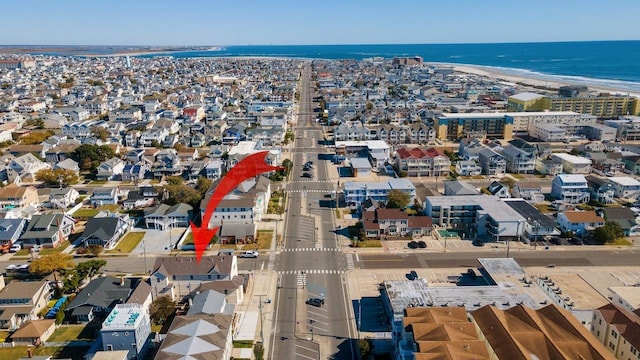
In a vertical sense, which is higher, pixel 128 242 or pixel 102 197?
pixel 102 197

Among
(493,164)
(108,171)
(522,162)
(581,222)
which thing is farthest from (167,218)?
(522,162)

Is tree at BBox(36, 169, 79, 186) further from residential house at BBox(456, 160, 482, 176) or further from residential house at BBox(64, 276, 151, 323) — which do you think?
residential house at BBox(456, 160, 482, 176)

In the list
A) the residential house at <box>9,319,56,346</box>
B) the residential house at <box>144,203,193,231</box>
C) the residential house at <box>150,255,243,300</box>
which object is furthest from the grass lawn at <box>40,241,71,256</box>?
the residential house at <box>150,255,243,300</box>

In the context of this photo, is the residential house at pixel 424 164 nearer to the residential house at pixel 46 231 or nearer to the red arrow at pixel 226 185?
the red arrow at pixel 226 185

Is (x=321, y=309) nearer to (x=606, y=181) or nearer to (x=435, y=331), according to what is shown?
(x=435, y=331)

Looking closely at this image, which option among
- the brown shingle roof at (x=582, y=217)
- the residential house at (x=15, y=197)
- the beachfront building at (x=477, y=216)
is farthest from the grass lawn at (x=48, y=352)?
the brown shingle roof at (x=582, y=217)

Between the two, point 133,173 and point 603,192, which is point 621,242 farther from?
point 133,173

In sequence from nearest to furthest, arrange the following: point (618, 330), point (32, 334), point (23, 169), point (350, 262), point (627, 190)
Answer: point (618, 330), point (32, 334), point (350, 262), point (627, 190), point (23, 169)

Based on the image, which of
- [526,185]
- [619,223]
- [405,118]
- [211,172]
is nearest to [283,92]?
[405,118]
